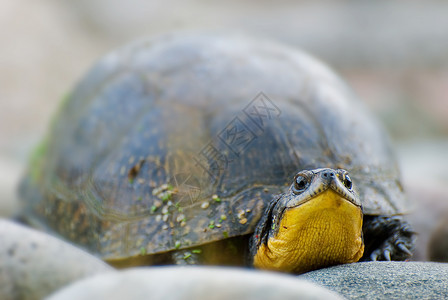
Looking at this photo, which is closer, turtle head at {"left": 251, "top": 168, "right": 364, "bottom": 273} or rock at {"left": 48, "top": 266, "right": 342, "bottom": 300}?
rock at {"left": 48, "top": 266, "right": 342, "bottom": 300}

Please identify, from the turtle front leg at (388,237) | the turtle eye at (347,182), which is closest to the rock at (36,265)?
the turtle eye at (347,182)

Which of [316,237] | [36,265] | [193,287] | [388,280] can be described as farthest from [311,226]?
[36,265]

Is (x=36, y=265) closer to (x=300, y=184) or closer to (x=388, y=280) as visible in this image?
(x=300, y=184)

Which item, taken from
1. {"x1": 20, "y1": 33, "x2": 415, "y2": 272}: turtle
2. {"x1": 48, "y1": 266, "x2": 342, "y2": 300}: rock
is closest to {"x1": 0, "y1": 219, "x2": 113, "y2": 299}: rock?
{"x1": 48, "y1": 266, "x2": 342, "y2": 300}: rock

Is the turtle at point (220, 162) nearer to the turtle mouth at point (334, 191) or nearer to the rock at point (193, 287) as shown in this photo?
the turtle mouth at point (334, 191)

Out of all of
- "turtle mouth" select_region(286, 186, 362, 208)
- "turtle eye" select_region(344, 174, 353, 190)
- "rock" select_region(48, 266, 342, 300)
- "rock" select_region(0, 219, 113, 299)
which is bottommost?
"rock" select_region(0, 219, 113, 299)

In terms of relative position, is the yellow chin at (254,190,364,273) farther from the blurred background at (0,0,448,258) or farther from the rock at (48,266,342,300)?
the blurred background at (0,0,448,258)
